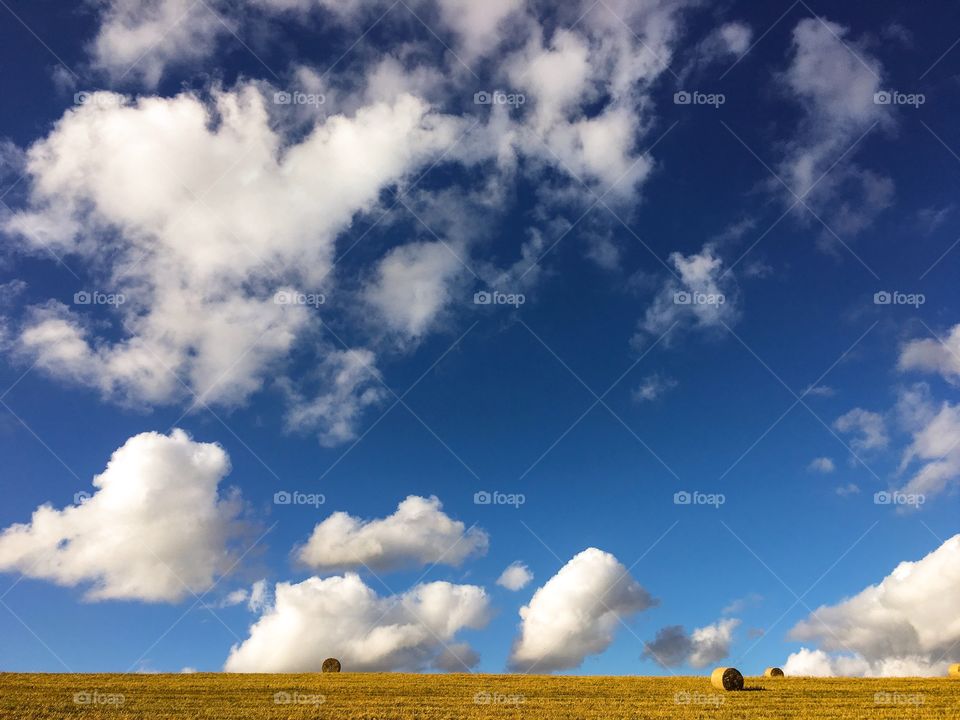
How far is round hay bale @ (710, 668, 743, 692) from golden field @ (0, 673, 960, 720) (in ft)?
1.84

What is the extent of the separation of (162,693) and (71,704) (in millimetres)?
3672

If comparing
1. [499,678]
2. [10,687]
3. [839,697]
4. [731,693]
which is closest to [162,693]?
[10,687]

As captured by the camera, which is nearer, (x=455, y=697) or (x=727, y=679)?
(x=455, y=697)

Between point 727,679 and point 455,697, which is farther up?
point 727,679

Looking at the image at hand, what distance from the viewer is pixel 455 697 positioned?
26797 millimetres

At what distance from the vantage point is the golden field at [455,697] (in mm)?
23062

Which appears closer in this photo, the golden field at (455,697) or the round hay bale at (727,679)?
the golden field at (455,697)

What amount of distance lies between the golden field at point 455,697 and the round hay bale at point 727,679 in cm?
56

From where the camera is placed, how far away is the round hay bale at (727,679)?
3072 centimetres

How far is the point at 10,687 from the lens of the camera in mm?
27250

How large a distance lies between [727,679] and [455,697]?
1286 cm

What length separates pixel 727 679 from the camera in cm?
3094

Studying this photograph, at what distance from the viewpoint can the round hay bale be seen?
3072 centimetres

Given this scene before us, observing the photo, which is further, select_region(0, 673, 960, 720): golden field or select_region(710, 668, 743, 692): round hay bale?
select_region(710, 668, 743, 692): round hay bale
